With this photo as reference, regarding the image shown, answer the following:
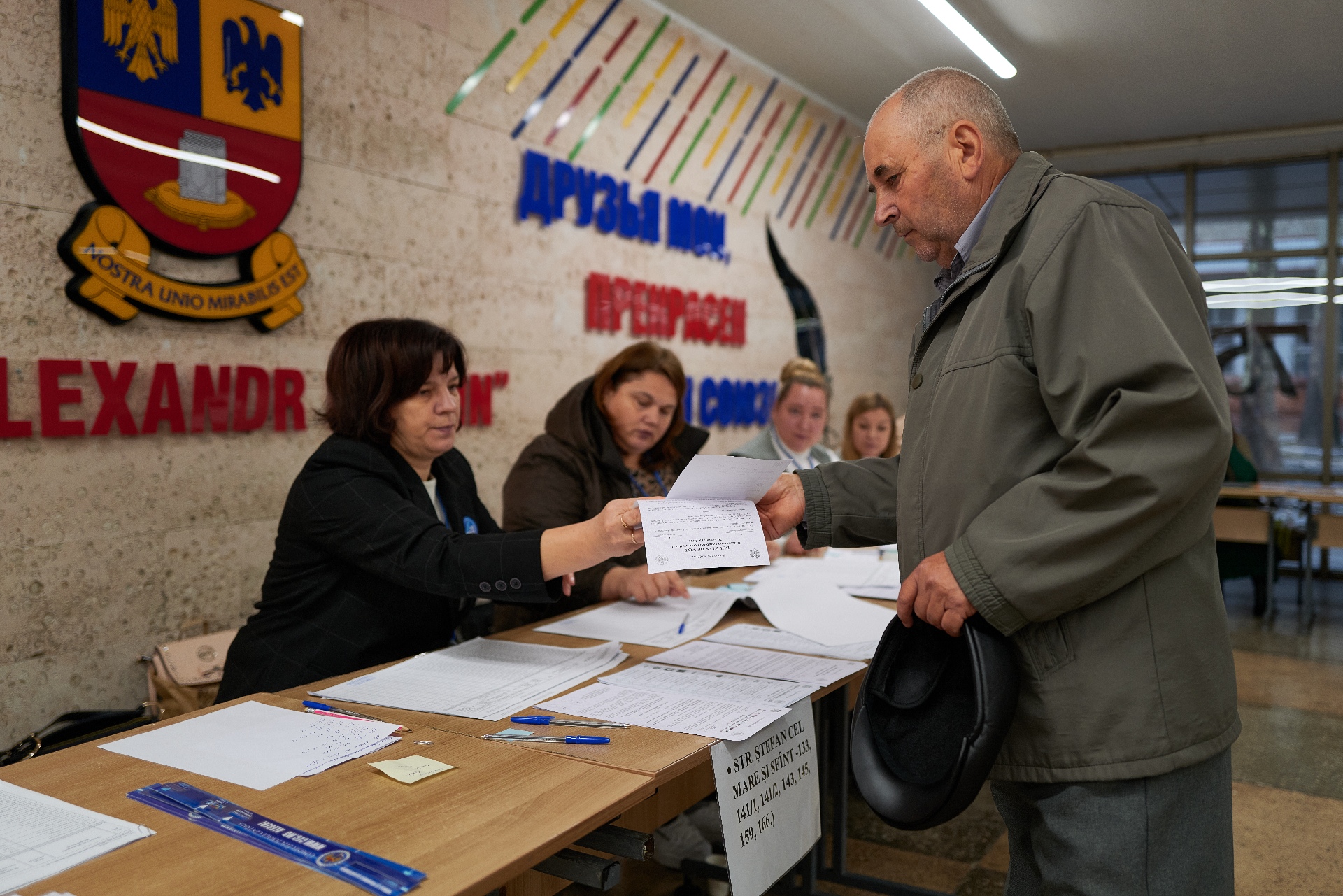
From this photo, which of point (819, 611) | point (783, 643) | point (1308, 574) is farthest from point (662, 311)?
point (1308, 574)

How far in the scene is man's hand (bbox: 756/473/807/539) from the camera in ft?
6.11

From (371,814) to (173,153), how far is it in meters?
2.55

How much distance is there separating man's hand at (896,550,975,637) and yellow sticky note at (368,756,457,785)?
0.69 metres

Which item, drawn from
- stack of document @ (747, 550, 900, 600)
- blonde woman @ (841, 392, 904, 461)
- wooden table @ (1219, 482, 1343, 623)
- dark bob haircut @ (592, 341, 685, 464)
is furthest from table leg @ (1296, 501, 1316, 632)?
dark bob haircut @ (592, 341, 685, 464)

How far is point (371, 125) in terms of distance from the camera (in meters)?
3.61

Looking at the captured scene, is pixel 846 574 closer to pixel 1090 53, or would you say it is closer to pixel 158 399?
pixel 158 399

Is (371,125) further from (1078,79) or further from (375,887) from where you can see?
(1078,79)

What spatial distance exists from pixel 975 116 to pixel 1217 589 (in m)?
0.78

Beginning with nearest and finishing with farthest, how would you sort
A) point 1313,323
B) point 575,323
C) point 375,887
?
1. point 375,887
2. point 575,323
3. point 1313,323

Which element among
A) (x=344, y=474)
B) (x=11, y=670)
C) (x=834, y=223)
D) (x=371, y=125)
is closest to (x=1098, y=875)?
(x=344, y=474)

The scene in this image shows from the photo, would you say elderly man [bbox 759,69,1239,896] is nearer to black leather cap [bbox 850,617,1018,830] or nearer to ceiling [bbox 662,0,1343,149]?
black leather cap [bbox 850,617,1018,830]

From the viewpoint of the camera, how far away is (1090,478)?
1179 millimetres

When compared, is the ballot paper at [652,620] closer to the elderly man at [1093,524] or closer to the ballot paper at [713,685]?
the ballot paper at [713,685]

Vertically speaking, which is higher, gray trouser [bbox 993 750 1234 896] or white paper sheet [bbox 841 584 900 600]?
white paper sheet [bbox 841 584 900 600]
